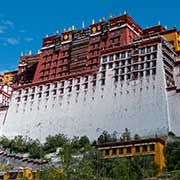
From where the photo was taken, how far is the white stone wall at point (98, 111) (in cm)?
4122

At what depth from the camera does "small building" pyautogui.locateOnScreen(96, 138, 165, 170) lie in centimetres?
3481

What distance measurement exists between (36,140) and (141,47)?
48.4ft

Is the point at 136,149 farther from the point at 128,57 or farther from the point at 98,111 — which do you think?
the point at 128,57

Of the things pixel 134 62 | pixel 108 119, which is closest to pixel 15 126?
pixel 108 119

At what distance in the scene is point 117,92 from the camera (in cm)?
4425

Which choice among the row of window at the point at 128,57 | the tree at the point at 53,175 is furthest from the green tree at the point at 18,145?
the tree at the point at 53,175

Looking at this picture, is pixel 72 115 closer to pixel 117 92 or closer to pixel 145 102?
pixel 117 92

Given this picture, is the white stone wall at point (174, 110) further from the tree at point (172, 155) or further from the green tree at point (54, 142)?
the green tree at point (54, 142)

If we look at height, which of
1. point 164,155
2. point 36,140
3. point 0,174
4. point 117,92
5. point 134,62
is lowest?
point 0,174

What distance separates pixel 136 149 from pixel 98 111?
9.64 meters

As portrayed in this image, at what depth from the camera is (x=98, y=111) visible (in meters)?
44.7

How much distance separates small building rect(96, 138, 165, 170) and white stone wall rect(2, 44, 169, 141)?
14.1 feet

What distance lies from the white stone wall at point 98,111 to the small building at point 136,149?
14.1 feet

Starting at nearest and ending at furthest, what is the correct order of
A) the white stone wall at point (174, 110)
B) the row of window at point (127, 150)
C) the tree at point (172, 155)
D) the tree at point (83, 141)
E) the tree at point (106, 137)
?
the tree at point (172, 155)
the row of window at point (127, 150)
the white stone wall at point (174, 110)
the tree at point (106, 137)
the tree at point (83, 141)
